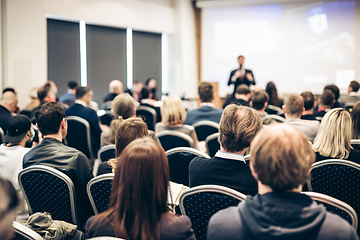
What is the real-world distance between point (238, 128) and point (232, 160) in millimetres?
239

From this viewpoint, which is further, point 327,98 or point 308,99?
point 327,98

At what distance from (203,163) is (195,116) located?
2658 mm

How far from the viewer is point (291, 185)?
119cm

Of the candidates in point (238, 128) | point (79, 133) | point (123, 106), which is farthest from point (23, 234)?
point (79, 133)

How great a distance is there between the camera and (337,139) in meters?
2.57

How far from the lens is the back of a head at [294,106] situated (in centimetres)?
369

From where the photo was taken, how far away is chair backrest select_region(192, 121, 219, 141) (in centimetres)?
400

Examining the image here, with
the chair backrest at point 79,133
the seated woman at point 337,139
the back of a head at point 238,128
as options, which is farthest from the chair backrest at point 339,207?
the chair backrest at point 79,133

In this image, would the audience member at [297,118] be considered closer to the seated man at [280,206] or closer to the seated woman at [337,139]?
the seated woman at [337,139]

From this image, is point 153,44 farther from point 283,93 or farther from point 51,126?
point 51,126

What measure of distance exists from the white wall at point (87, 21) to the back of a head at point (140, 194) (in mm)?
6264

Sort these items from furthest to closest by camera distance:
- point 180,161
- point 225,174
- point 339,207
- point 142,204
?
point 180,161
point 225,174
point 339,207
point 142,204

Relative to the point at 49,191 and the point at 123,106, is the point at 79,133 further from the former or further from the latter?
the point at 49,191

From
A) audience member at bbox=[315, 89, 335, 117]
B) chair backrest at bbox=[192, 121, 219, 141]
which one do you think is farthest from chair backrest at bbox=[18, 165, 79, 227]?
audience member at bbox=[315, 89, 335, 117]
